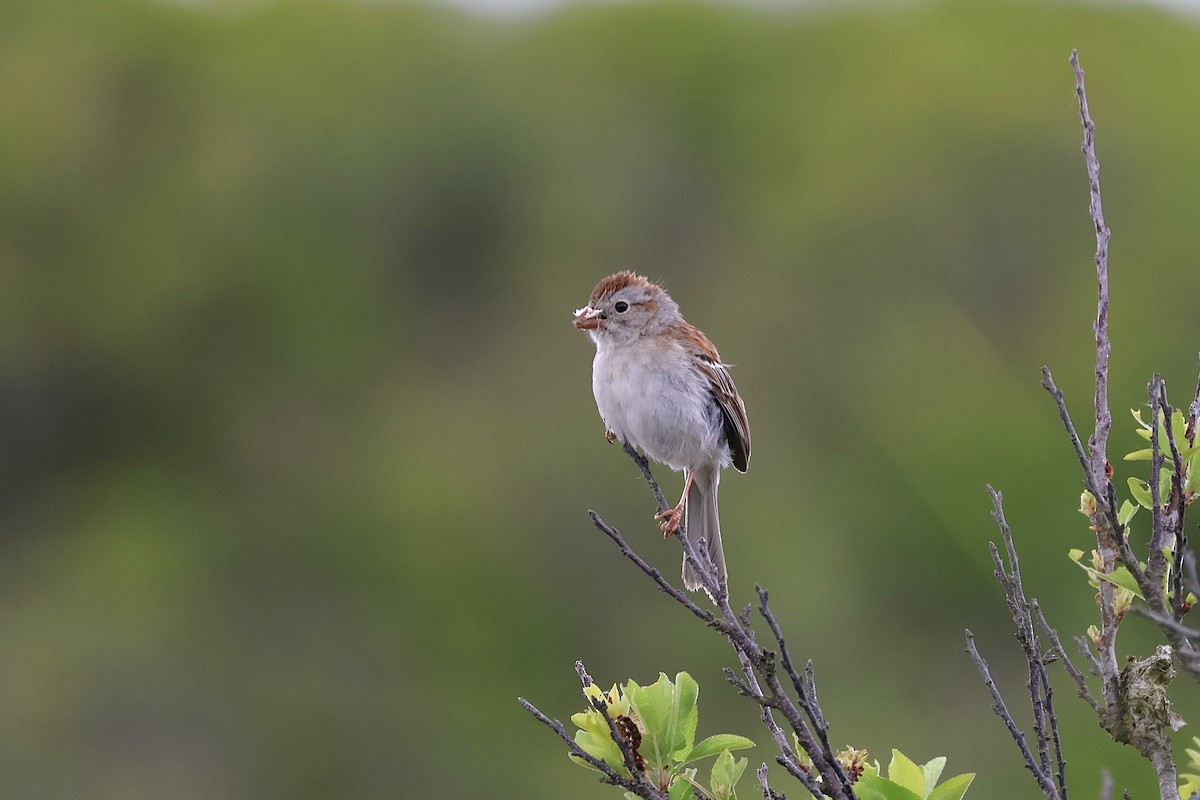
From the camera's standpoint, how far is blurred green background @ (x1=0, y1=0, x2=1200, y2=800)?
983 centimetres

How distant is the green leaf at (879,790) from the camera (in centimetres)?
221

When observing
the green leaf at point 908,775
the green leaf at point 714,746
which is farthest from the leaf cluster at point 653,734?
Answer: the green leaf at point 908,775

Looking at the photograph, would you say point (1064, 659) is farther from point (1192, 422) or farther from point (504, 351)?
point (504, 351)

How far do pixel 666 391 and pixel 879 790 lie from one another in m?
2.26

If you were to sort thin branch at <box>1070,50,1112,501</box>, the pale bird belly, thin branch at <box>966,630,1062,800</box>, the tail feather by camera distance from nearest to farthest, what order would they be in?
thin branch at <box>966,630,1062,800</box>, thin branch at <box>1070,50,1112,501</box>, the pale bird belly, the tail feather

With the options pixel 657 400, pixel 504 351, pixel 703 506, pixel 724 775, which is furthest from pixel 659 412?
pixel 504 351

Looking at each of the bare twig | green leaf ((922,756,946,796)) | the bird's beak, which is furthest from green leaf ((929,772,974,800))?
the bird's beak

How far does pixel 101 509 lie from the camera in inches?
446

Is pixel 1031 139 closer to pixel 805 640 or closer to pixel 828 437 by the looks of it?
pixel 828 437

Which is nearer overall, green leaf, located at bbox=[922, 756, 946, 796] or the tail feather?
green leaf, located at bbox=[922, 756, 946, 796]

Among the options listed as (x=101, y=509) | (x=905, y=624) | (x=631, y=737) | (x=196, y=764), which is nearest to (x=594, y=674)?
(x=905, y=624)

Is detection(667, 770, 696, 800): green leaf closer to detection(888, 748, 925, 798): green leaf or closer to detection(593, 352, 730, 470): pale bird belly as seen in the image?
detection(888, 748, 925, 798): green leaf

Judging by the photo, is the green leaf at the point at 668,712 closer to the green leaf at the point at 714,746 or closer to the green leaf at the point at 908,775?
the green leaf at the point at 714,746

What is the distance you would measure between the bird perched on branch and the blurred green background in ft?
13.6
